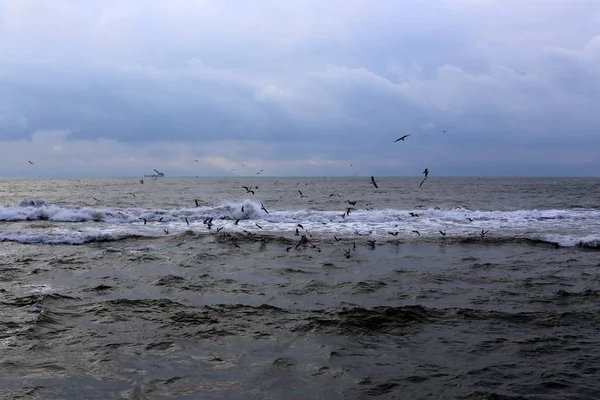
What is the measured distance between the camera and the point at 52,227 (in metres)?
24.4

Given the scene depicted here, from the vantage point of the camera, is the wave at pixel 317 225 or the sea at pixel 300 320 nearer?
the sea at pixel 300 320

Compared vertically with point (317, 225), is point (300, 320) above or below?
below

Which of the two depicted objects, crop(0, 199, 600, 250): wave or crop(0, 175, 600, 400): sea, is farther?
crop(0, 199, 600, 250): wave

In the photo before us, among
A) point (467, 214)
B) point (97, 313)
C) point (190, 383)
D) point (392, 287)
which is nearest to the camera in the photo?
point (190, 383)

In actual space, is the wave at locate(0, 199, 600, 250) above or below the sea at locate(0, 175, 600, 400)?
above

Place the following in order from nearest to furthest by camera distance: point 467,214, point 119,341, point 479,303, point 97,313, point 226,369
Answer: point 226,369, point 119,341, point 97,313, point 479,303, point 467,214

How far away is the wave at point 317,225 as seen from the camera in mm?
20375

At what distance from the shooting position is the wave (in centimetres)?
2038

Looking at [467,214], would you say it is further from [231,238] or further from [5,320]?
[5,320]

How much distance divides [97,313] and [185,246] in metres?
9.26

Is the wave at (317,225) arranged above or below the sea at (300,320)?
above

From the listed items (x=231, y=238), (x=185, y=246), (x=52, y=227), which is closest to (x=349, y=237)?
(x=231, y=238)

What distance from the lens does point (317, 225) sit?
26.4 metres

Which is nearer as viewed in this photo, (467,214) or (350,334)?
(350,334)
